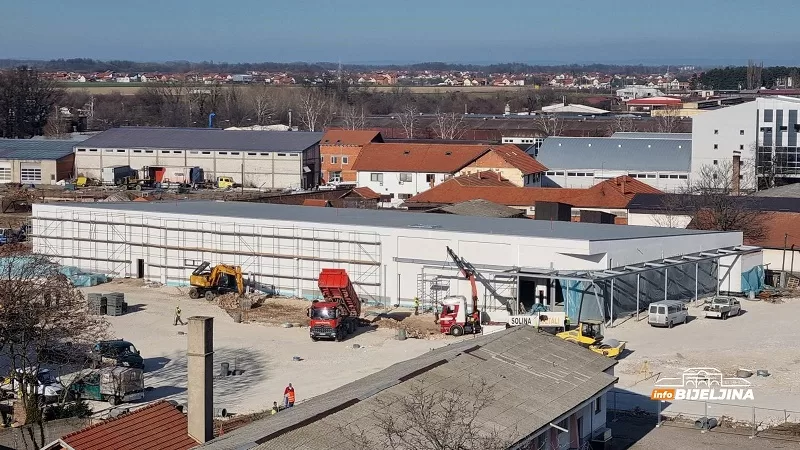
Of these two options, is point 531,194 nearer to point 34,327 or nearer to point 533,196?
point 533,196

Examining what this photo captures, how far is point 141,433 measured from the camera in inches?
524

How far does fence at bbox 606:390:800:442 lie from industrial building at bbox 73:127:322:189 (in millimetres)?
32100

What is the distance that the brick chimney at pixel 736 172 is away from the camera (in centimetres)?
4208

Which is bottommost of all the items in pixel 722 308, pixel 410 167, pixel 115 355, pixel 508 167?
pixel 115 355

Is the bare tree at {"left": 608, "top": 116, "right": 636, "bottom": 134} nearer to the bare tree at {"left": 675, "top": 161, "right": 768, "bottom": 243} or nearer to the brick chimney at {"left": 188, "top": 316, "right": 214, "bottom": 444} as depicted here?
the bare tree at {"left": 675, "top": 161, "right": 768, "bottom": 243}

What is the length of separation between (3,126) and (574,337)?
5603 centimetres

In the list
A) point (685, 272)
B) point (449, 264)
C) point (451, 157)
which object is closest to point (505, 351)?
point (449, 264)

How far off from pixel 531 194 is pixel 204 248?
12.3 metres

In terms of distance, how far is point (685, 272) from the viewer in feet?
91.0

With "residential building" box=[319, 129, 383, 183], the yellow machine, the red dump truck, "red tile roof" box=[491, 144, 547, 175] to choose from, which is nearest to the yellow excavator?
the red dump truck

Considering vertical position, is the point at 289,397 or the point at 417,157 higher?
the point at 417,157

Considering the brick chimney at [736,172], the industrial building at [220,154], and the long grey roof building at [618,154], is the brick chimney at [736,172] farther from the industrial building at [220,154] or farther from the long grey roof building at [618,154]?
the industrial building at [220,154]

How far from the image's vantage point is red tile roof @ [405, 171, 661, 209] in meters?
37.8

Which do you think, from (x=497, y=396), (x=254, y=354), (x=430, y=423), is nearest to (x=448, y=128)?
(x=254, y=354)
